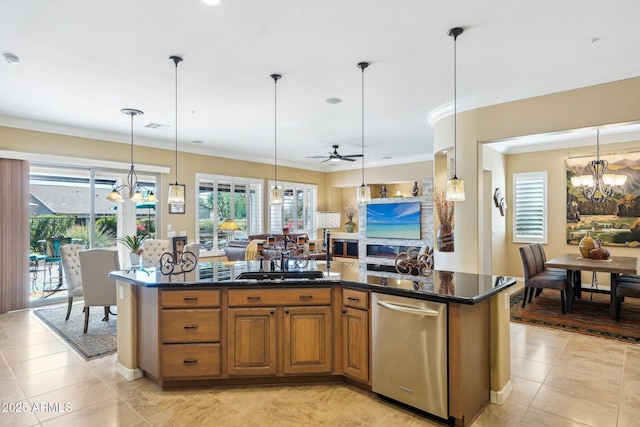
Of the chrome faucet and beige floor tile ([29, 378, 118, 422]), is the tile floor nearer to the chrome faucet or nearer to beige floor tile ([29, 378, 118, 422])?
beige floor tile ([29, 378, 118, 422])

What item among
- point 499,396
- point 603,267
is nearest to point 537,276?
point 603,267

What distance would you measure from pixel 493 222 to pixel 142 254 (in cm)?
635

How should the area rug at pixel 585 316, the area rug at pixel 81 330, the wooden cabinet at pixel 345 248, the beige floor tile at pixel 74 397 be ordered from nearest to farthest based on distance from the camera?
the beige floor tile at pixel 74 397 → the area rug at pixel 81 330 → the area rug at pixel 585 316 → the wooden cabinet at pixel 345 248

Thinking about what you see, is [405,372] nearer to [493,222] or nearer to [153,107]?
[153,107]

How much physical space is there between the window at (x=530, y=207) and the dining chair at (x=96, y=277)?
7.36 meters

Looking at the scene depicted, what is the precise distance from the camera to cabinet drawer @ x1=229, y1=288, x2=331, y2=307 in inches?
116

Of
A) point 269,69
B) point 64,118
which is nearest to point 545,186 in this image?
point 269,69

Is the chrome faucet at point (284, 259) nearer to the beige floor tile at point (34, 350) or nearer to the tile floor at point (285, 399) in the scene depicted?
the tile floor at point (285, 399)

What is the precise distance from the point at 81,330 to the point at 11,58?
3.11 meters

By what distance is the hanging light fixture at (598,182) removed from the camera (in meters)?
5.93

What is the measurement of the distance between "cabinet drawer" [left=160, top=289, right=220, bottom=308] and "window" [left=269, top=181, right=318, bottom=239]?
6125 mm

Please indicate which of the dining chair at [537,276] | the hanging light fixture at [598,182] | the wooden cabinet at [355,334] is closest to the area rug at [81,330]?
the wooden cabinet at [355,334]

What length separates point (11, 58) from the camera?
3387 mm

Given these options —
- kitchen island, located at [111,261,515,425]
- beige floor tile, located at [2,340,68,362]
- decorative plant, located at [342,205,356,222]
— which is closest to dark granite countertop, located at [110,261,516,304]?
kitchen island, located at [111,261,515,425]
